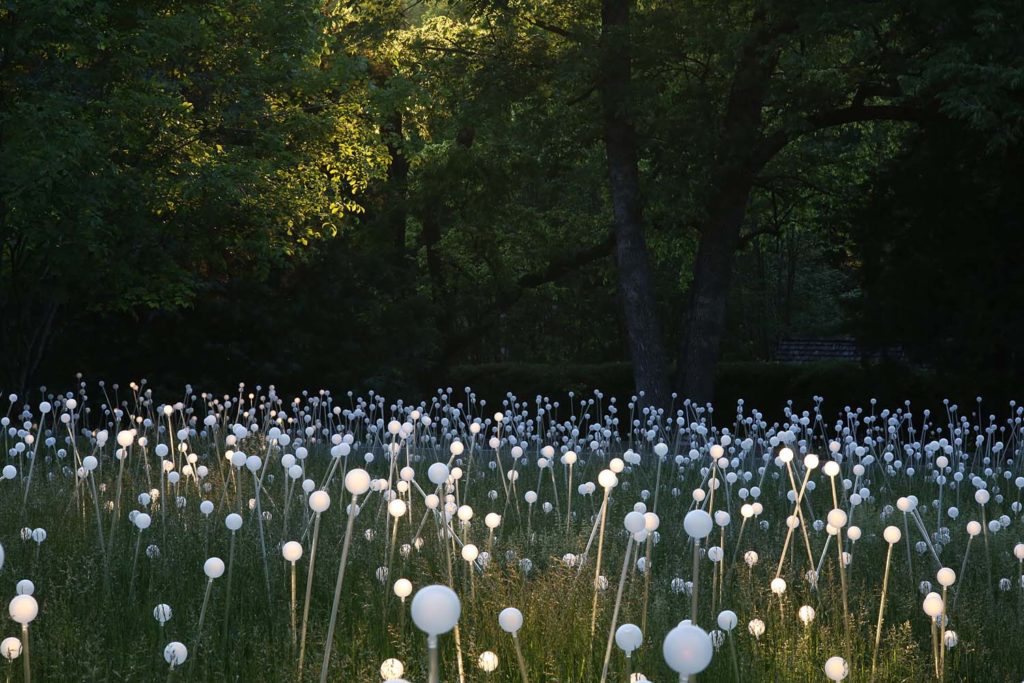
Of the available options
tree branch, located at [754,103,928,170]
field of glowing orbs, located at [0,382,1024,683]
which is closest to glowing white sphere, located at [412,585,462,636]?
field of glowing orbs, located at [0,382,1024,683]

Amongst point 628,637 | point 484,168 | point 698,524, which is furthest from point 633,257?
point 628,637

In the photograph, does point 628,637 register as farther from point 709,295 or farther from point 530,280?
point 530,280

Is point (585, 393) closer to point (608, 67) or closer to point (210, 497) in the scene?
point (608, 67)

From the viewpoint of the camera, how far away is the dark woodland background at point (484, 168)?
1345cm

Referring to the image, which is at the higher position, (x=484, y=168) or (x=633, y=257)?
(x=484, y=168)

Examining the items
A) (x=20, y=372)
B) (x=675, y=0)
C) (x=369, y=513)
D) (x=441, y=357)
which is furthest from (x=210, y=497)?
(x=441, y=357)

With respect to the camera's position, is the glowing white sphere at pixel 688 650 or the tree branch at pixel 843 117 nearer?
the glowing white sphere at pixel 688 650

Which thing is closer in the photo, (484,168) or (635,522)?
(635,522)

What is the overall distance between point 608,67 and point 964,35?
4.63 metres

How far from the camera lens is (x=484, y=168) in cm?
2164

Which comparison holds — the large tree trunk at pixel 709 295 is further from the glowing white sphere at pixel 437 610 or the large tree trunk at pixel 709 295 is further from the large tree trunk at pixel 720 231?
the glowing white sphere at pixel 437 610

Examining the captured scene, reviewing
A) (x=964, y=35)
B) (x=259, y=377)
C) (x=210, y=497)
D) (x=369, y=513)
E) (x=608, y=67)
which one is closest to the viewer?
(x=369, y=513)

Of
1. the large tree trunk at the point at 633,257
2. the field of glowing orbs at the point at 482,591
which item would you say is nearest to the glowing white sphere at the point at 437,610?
the field of glowing orbs at the point at 482,591

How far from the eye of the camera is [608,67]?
52.6 ft
